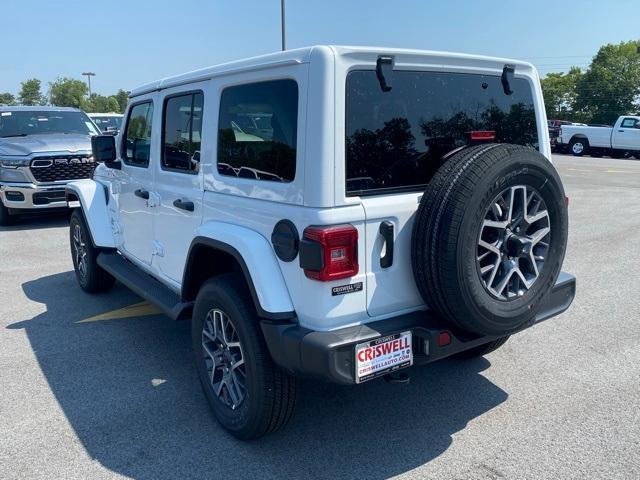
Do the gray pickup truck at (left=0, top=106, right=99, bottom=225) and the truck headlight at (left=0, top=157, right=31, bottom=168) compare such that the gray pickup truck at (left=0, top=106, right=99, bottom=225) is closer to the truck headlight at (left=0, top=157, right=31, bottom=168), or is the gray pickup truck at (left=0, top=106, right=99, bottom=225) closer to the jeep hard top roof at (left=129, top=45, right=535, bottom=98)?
the truck headlight at (left=0, top=157, right=31, bottom=168)

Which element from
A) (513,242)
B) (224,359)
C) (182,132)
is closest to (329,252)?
(513,242)

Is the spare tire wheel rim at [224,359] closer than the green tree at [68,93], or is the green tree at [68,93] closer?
the spare tire wheel rim at [224,359]

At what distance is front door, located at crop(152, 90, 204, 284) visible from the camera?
11.6 ft

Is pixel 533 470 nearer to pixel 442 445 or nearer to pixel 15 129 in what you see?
pixel 442 445

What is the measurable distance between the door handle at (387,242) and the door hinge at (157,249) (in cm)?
193

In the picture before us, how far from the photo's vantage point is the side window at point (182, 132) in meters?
3.54

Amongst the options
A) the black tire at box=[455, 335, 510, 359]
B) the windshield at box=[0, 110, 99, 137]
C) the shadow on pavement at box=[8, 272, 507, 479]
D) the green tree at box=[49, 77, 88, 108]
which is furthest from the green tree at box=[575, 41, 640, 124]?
the green tree at box=[49, 77, 88, 108]

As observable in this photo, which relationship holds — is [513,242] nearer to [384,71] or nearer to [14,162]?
[384,71]

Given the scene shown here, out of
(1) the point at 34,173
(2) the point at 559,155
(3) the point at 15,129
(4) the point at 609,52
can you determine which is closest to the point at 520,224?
(1) the point at 34,173

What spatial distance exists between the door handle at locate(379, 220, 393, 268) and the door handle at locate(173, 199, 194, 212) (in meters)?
1.34

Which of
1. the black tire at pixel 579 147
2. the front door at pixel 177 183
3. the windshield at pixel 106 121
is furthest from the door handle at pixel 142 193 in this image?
the black tire at pixel 579 147

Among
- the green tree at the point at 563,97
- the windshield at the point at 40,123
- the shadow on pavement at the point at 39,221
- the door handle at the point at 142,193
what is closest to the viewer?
the door handle at the point at 142,193

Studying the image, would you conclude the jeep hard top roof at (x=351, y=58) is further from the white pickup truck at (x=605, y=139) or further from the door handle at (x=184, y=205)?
the white pickup truck at (x=605, y=139)

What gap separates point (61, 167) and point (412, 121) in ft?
26.7
